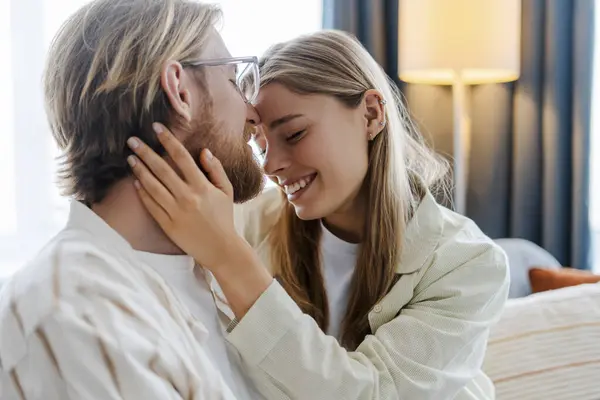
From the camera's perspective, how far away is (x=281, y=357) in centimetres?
109

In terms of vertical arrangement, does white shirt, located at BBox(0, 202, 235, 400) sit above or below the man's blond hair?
below

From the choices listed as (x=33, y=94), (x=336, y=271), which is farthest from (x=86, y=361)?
(x=33, y=94)

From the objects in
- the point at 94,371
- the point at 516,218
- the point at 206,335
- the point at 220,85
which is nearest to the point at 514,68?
the point at 516,218

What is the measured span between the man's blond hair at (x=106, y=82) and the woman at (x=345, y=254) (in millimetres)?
118

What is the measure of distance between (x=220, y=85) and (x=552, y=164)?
1.77m

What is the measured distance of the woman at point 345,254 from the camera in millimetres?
1079

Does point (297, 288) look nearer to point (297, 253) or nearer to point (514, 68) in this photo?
point (297, 253)

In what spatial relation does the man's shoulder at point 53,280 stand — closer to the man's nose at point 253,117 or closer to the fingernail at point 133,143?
the fingernail at point 133,143

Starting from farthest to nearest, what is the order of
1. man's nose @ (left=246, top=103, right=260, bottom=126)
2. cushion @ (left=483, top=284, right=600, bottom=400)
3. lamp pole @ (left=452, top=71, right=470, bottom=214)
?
1. lamp pole @ (left=452, top=71, right=470, bottom=214)
2. cushion @ (left=483, top=284, right=600, bottom=400)
3. man's nose @ (left=246, top=103, right=260, bottom=126)

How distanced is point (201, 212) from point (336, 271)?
0.57 metres

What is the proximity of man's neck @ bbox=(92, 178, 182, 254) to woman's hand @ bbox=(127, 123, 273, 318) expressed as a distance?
1cm

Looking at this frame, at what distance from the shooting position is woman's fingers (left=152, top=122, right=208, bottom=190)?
38.7 inches

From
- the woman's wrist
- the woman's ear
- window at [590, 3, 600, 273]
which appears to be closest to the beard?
the woman's wrist

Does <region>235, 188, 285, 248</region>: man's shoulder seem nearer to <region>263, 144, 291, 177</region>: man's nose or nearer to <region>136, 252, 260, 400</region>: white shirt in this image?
<region>263, 144, 291, 177</region>: man's nose
